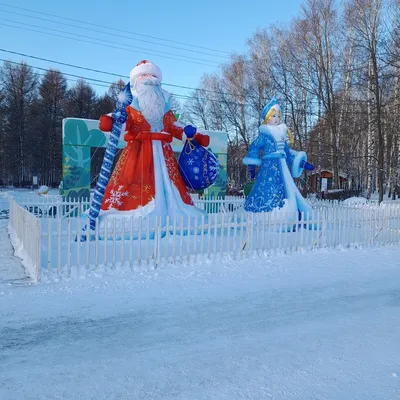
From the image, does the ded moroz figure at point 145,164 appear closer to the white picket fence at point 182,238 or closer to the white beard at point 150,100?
the white beard at point 150,100

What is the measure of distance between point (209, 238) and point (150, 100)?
3.85 m

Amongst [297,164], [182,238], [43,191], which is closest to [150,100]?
[182,238]

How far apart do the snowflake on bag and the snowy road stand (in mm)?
3202

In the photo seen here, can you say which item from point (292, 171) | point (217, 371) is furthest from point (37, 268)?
point (292, 171)

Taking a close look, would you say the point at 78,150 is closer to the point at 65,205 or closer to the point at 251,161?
the point at 65,205

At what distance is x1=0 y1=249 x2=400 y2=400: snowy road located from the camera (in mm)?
3008

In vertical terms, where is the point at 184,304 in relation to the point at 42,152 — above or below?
below

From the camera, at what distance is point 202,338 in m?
3.96

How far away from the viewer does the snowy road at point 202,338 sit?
118 inches

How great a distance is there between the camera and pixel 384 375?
10.6ft

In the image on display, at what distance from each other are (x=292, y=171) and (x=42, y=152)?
116 ft

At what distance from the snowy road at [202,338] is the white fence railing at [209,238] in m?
0.60

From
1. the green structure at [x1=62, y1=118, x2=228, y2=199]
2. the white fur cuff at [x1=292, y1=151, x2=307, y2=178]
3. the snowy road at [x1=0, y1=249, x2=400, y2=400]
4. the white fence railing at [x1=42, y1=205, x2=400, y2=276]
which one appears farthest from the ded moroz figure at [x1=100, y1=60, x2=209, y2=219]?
the green structure at [x1=62, y1=118, x2=228, y2=199]

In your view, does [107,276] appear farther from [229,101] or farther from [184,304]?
[229,101]
